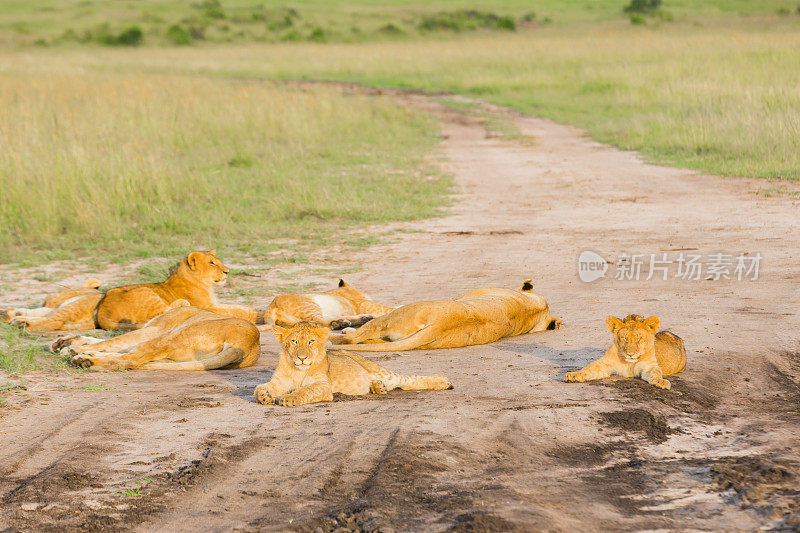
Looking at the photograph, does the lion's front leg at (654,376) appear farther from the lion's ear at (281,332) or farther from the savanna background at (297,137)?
the savanna background at (297,137)

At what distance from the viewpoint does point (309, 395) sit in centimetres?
480

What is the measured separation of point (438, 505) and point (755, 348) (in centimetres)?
302

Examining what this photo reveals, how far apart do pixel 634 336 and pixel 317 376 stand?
5.47ft

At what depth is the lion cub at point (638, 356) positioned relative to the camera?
→ 16.4ft

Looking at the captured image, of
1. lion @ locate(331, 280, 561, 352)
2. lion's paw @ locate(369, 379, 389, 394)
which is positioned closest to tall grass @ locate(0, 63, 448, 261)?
lion @ locate(331, 280, 561, 352)

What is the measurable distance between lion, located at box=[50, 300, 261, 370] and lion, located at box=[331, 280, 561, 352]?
641 mm

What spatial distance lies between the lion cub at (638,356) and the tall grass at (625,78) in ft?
28.3

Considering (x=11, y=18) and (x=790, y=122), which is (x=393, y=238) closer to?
(x=790, y=122)

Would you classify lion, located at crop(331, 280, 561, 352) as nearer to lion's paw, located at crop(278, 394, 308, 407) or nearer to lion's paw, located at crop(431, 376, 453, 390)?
lion's paw, located at crop(431, 376, 453, 390)

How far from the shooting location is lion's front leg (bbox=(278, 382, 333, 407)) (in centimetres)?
476

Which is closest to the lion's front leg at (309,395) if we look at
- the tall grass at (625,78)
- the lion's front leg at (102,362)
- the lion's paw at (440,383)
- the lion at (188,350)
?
the lion's paw at (440,383)

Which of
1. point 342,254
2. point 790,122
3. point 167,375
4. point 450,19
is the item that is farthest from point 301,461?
point 450,19

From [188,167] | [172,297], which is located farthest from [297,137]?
[172,297]

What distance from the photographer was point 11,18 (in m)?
65.2
